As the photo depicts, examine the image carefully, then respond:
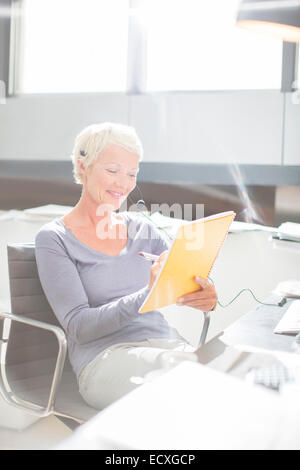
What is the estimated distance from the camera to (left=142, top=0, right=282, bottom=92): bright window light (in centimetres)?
292

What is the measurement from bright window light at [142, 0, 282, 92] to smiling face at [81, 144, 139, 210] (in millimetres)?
1661

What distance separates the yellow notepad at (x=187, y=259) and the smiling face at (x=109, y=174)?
16.0 inches

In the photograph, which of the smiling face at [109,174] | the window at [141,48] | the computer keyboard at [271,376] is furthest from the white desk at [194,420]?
the window at [141,48]

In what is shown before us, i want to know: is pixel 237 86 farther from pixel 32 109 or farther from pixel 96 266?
pixel 96 266

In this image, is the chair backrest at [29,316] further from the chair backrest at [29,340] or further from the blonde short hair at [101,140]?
the blonde short hair at [101,140]

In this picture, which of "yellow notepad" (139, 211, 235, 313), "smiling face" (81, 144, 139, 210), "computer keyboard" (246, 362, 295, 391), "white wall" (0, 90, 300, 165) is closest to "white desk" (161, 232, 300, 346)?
"white wall" (0, 90, 300, 165)

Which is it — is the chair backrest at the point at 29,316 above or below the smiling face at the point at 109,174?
below

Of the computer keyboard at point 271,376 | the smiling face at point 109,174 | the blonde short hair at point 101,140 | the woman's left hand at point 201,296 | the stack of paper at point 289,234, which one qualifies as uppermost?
the blonde short hair at point 101,140

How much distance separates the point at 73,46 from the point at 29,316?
2687mm

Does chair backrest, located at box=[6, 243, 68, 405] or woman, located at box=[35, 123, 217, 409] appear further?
chair backrest, located at box=[6, 243, 68, 405]

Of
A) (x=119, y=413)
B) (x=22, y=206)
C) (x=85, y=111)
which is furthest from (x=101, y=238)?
(x=22, y=206)

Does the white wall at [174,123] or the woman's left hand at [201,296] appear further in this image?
the white wall at [174,123]

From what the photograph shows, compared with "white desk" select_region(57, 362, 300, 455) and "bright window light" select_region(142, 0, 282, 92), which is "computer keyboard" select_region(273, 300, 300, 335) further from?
"bright window light" select_region(142, 0, 282, 92)

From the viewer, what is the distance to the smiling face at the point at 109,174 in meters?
1.56
